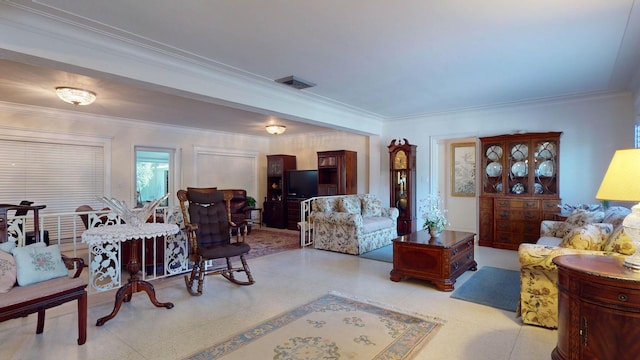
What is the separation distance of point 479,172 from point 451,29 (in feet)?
12.6

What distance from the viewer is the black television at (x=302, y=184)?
8469mm

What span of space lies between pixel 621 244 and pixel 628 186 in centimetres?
77

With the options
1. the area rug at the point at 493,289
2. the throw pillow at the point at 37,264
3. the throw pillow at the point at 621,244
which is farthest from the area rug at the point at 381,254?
the throw pillow at the point at 37,264

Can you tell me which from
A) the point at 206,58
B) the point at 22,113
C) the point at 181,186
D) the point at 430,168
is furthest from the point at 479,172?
the point at 22,113

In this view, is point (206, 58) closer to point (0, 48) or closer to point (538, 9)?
point (0, 48)

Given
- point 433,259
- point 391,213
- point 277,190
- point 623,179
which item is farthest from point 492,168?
point 277,190

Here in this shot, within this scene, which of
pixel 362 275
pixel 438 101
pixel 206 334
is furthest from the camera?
pixel 438 101

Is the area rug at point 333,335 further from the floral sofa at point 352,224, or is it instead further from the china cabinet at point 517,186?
the china cabinet at point 517,186

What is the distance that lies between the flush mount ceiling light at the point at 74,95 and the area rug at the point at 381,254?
4.49 m

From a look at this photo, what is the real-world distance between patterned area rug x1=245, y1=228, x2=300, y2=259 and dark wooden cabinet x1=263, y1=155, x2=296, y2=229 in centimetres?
49

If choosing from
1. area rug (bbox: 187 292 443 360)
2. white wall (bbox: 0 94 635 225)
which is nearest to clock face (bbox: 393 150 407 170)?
white wall (bbox: 0 94 635 225)

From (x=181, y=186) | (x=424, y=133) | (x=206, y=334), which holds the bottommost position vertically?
(x=206, y=334)

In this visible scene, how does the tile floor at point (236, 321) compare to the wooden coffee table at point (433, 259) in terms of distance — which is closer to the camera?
the tile floor at point (236, 321)

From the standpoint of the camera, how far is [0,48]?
2.50m
